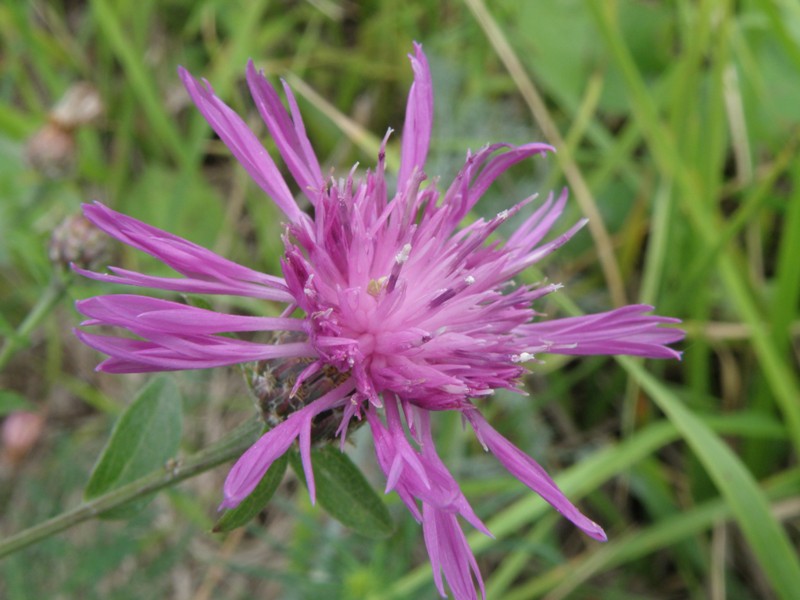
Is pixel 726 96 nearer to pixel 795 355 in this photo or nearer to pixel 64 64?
pixel 795 355

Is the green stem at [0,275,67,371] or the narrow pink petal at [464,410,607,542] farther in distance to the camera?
the green stem at [0,275,67,371]

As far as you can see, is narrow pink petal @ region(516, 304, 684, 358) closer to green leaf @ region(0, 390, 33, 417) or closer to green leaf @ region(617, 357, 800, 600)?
green leaf @ region(617, 357, 800, 600)

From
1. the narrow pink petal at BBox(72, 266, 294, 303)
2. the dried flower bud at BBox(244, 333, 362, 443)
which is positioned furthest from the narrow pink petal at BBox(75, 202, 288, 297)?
the dried flower bud at BBox(244, 333, 362, 443)

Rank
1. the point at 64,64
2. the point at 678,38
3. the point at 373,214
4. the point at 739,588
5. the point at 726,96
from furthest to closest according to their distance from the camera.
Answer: the point at 678,38 < the point at 64,64 < the point at 726,96 < the point at 739,588 < the point at 373,214

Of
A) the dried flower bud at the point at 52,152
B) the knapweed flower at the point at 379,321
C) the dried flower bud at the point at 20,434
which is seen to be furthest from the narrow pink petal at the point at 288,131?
the dried flower bud at the point at 20,434

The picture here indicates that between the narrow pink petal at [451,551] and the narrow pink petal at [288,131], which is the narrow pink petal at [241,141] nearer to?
the narrow pink petal at [288,131]

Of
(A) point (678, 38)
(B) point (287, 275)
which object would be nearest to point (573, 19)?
(A) point (678, 38)
